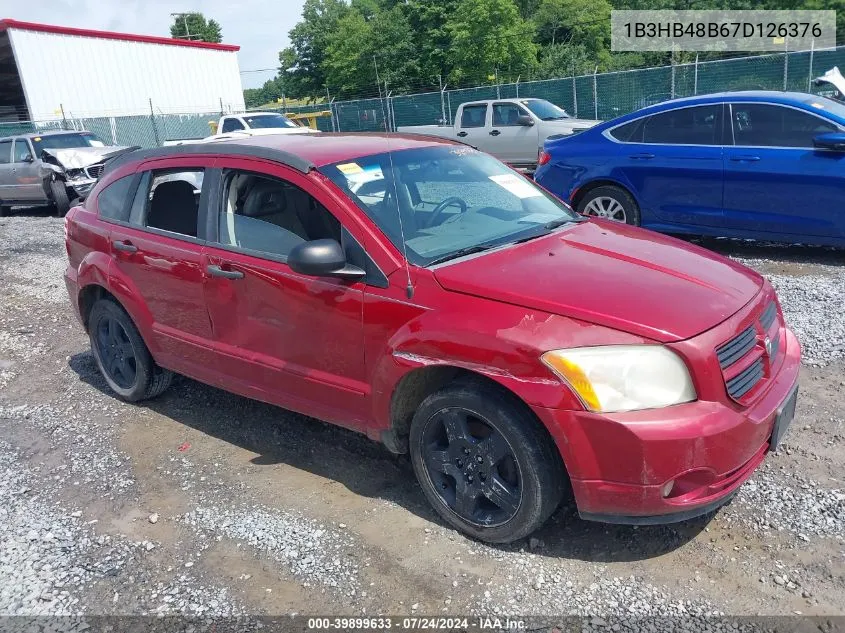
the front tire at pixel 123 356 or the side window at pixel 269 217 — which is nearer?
the side window at pixel 269 217

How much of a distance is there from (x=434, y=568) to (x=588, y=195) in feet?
19.0

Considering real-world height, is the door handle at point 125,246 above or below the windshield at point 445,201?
below

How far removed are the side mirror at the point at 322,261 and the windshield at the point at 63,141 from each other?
14473 millimetres

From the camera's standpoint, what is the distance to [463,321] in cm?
296

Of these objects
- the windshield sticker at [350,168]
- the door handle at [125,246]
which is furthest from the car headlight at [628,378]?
the door handle at [125,246]

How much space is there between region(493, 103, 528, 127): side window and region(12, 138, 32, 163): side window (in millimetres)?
9901

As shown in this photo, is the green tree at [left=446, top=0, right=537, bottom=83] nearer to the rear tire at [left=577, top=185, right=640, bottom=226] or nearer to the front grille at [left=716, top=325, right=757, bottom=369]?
the rear tire at [left=577, top=185, right=640, bottom=226]

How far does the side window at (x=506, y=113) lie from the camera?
15.2m

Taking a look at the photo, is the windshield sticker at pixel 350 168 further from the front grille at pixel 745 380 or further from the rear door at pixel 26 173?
the rear door at pixel 26 173

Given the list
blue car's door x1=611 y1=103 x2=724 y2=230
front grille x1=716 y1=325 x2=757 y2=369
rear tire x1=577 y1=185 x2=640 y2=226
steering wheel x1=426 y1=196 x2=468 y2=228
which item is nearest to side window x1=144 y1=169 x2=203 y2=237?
steering wheel x1=426 y1=196 x2=468 y2=228

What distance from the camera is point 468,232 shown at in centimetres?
362

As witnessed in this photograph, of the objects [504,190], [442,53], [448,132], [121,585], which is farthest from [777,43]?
[121,585]

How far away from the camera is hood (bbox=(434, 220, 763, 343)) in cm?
279

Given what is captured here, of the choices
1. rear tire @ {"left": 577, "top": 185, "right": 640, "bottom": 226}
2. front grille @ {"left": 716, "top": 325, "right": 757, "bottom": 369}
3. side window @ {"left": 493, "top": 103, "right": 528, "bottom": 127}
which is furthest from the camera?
side window @ {"left": 493, "top": 103, "right": 528, "bottom": 127}
